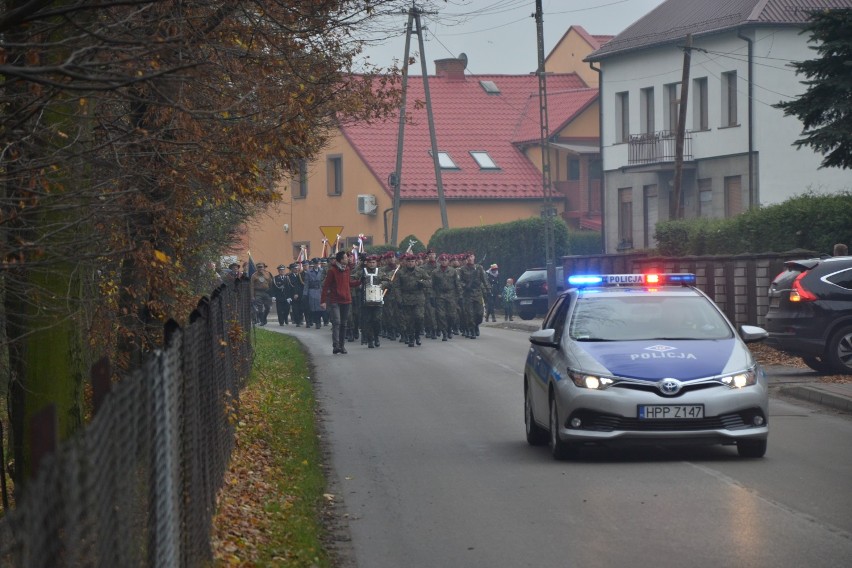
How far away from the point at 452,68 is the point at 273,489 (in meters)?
62.5

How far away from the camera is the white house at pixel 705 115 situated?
48.0 metres

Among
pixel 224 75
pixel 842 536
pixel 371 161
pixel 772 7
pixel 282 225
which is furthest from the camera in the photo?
pixel 282 225

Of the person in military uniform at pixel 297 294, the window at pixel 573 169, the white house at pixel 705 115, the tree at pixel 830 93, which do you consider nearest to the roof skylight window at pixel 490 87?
the window at pixel 573 169

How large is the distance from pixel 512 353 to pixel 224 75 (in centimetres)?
1656

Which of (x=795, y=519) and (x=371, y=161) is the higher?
(x=371, y=161)

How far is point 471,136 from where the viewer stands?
223 ft

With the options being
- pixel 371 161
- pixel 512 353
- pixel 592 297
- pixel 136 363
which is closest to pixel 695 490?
pixel 592 297

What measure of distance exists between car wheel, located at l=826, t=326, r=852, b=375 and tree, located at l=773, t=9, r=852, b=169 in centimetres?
346

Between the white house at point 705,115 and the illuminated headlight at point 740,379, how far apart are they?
3293 centimetres

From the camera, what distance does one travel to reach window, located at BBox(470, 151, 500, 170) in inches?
2611

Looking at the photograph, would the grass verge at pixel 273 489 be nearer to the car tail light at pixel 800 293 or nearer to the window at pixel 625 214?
the car tail light at pixel 800 293

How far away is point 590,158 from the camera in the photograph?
67000 millimetres

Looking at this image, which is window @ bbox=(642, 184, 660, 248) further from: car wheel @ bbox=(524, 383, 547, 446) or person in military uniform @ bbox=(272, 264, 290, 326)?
car wheel @ bbox=(524, 383, 547, 446)

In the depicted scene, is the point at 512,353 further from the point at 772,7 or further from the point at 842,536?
the point at 772,7
